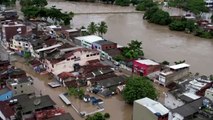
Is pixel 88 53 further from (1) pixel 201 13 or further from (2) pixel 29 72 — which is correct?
(1) pixel 201 13

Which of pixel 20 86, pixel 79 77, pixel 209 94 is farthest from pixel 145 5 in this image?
pixel 20 86

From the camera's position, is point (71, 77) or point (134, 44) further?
point (134, 44)

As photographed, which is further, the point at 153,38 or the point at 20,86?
the point at 153,38

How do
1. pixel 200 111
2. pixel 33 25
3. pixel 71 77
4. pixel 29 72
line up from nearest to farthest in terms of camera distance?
1. pixel 200 111
2. pixel 71 77
3. pixel 29 72
4. pixel 33 25

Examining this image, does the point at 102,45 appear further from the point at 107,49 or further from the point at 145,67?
the point at 145,67

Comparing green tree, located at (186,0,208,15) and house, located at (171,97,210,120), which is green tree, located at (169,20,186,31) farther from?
house, located at (171,97,210,120)

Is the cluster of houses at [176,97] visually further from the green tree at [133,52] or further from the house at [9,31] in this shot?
the house at [9,31]

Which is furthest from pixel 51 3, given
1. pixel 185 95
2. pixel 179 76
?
pixel 185 95
